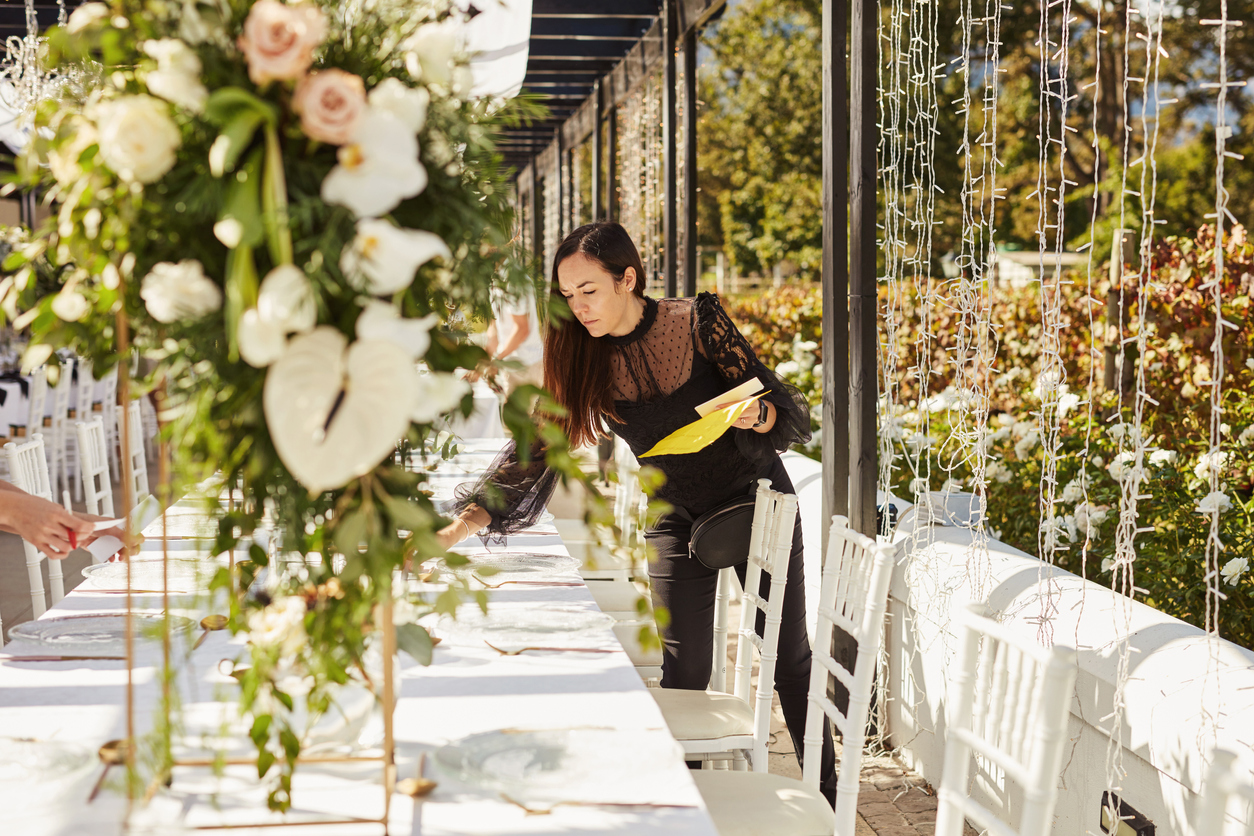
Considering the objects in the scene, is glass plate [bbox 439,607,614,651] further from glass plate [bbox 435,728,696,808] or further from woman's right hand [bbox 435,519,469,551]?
glass plate [bbox 435,728,696,808]

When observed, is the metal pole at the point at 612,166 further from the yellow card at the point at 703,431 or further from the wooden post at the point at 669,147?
the yellow card at the point at 703,431

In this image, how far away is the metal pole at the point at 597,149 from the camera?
7438mm

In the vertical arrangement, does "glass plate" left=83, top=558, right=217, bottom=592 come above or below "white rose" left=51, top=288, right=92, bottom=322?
below

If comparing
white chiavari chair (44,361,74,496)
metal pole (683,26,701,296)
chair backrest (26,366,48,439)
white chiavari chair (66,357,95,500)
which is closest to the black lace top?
metal pole (683,26,701,296)

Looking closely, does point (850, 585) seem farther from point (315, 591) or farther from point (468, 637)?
point (315, 591)

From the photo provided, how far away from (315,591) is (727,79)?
20.4 meters

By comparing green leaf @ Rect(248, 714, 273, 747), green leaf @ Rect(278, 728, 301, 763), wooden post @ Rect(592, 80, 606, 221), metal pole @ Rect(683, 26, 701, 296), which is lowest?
green leaf @ Rect(278, 728, 301, 763)

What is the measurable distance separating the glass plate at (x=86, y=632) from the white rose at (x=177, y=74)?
1073mm

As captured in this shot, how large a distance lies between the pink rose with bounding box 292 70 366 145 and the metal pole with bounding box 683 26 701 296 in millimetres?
4116

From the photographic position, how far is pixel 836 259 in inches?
118

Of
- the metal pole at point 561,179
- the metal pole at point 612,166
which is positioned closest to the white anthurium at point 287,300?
the metal pole at point 612,166

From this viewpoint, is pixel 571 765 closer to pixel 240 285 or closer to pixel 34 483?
pixel 240 285

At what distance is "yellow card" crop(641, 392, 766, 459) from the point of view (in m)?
2.10

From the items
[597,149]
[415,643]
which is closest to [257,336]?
[415,643]
